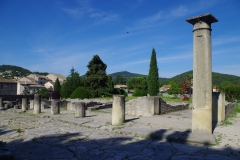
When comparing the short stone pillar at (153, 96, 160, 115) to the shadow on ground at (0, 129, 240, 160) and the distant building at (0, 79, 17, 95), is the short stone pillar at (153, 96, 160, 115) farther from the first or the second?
the distant building at (0, 79, 17, 95)

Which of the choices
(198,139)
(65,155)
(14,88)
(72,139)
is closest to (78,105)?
(72,139)

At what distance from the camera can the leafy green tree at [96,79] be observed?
34375 mm

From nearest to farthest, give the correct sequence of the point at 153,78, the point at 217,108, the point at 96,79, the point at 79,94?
the point at 217,108 < the point at 79,94 < the point at 96,79 < the point at 153,78

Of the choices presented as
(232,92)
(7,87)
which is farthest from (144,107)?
(7,87)

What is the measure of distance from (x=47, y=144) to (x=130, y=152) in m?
2.45

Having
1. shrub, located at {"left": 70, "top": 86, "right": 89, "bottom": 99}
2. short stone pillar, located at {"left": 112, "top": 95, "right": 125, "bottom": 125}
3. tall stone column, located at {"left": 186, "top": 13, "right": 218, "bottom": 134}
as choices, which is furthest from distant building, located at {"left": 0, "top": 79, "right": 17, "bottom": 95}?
tall stone column, located at {"left": 186, "top": 13, "right": 218, "bottom": 134}

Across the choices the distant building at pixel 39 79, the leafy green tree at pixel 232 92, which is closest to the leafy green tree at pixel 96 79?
the leafy green tree at pixel 232 92

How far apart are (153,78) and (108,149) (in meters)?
36.8

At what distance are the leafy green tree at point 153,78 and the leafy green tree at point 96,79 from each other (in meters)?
10.6

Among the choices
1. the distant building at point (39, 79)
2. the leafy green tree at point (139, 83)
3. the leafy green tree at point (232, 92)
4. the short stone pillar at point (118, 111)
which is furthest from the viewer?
the distant building at point (39, 79)

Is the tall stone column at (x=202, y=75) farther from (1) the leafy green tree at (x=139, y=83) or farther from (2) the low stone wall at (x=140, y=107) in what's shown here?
(1) the leafy green tree at (x=139, y=83)

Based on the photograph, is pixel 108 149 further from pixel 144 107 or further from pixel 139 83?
pixel 139 83

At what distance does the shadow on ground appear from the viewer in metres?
4.36

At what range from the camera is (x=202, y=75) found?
20.5 ft
